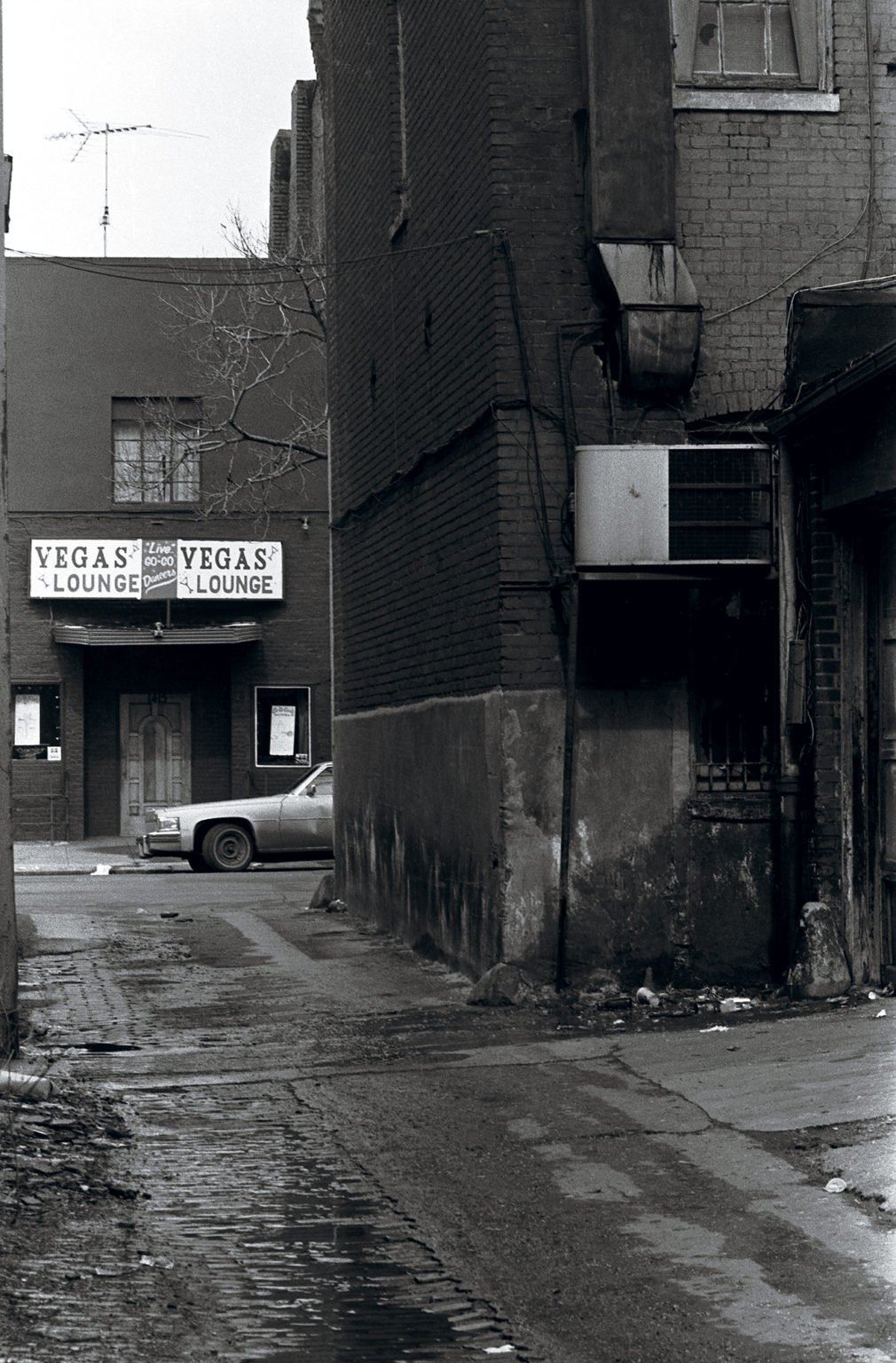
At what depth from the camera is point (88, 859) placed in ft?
87.7

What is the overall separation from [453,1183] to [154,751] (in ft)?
80.1

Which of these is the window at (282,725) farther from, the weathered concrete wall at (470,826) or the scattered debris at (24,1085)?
the scattered debris at (24,1085)

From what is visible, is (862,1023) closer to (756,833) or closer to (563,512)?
(756,833)

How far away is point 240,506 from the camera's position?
96.5ft

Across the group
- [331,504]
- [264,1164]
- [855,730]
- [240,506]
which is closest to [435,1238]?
[264,1164]

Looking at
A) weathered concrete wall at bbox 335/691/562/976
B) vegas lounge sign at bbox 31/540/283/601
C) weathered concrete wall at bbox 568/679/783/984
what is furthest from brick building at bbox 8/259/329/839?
weathered concrete wall at bbox 568/679/783/984

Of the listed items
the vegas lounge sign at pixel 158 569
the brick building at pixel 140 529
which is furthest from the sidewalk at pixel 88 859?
→ the vegas lounge sign at pixel 158 569

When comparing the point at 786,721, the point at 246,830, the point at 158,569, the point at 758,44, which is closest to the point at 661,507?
the point at 786,721

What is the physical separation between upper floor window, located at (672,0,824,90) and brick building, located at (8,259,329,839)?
1832 cm

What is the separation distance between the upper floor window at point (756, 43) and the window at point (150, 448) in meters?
19.0

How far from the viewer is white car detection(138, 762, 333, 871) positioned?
23969 mm

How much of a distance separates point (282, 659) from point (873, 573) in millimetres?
19878

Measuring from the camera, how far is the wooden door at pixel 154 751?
30562mm

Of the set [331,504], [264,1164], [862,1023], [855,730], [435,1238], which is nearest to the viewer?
[435,1238]
